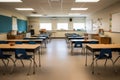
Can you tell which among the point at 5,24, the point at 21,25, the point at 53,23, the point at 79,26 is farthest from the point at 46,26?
the point at 5,24

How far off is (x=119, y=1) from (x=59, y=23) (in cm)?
1172

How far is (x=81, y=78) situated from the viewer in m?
4.14

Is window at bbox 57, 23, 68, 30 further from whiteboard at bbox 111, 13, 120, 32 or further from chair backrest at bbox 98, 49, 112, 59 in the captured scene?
chair backrest at bbox 98, 49, 112, 59

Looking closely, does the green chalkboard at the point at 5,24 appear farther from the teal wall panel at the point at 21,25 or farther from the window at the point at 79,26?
the window at the point at 79,26

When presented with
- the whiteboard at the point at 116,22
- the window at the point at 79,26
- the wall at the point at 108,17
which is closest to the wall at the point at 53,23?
the window at the point at 79,26

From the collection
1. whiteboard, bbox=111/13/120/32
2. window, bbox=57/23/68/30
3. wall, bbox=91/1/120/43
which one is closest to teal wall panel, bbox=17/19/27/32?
window, bbox=57/23/68/30

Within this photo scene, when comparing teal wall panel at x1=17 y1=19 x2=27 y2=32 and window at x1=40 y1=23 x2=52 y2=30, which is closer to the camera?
teal wall panel at x1=17 y1=19 x2=27 y2=32

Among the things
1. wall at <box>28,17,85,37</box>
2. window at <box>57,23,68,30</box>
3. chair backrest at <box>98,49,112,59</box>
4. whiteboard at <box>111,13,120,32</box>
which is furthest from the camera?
window at <box>57,23,68,30</box>

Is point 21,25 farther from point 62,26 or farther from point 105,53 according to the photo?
point 105,53

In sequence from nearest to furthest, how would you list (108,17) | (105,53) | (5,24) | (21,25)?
1. (105,53)
2. (108,17)
3. (5,24)
4. (21,25)

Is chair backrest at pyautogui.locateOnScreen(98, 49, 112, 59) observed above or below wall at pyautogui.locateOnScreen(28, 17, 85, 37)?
below

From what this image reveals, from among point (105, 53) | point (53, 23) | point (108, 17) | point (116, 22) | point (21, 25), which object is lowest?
point (105, 53)

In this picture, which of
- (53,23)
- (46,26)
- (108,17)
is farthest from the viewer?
(46,26)

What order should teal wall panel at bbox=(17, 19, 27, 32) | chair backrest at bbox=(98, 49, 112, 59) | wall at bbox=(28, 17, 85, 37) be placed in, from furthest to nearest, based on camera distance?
wall at bbox=(28, 17, 85, 37)
teal wall panel at bbox=(17, 19, 27, 32)
chair backrest at bbox=(98, 49, 112, 59)
